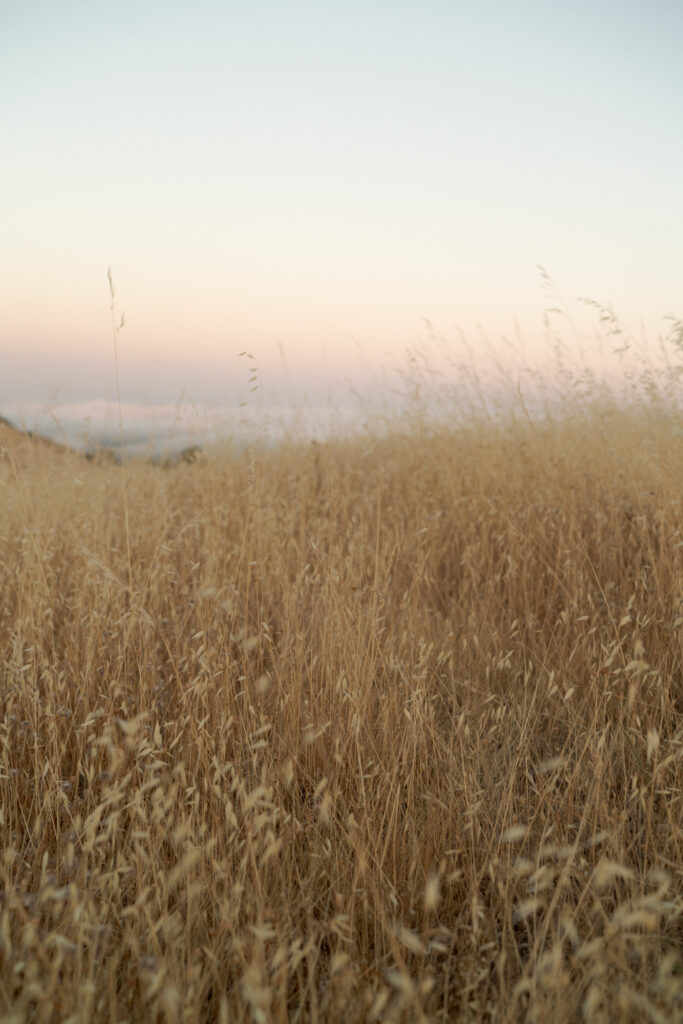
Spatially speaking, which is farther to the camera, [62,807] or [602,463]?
[602,463]

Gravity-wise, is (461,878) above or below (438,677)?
below

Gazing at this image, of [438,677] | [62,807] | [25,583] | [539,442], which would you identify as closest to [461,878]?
[438,677]

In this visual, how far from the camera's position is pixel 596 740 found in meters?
1.95

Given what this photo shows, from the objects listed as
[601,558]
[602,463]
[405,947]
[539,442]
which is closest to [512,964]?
[405,947]

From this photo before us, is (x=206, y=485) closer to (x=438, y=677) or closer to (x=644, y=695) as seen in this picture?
(x=438, y=677)

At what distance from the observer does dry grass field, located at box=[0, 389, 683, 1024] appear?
115 centimetres

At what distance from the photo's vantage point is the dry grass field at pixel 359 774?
1.15 metres

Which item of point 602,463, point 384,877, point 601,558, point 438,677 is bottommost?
point 384,877

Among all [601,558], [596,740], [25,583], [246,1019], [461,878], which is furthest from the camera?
[601,558]

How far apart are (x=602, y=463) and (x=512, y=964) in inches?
122

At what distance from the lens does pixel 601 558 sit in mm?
3031

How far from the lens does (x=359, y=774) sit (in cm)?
159

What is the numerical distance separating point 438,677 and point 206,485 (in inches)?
103

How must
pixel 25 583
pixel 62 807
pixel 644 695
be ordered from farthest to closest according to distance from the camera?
1. pixel 25 583
2. pixel 644 695
3. pixel 62 807
